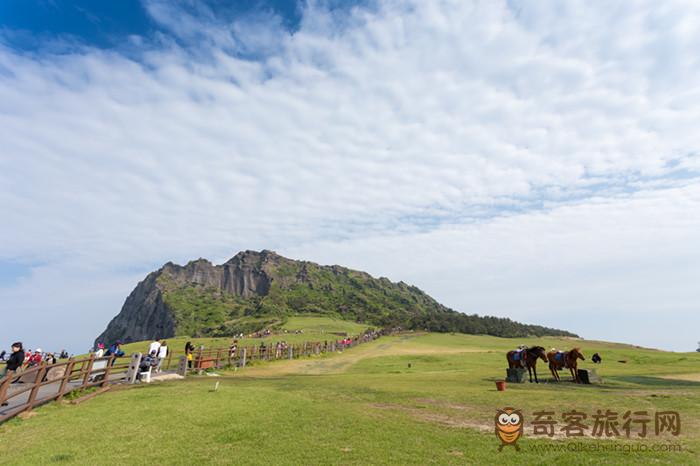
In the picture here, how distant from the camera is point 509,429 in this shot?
33.8ft

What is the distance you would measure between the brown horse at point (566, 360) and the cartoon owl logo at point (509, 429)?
50.0 ft

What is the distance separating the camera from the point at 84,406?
14367 mm

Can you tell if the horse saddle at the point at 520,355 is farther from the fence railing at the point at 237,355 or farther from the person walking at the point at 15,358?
the person walking at the point at 15,358

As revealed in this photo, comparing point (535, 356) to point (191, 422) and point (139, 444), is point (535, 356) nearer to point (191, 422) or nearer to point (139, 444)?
point (191, 422)

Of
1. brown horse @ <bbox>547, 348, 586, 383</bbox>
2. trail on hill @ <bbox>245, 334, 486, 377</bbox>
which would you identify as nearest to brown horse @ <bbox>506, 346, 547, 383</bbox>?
brown horse @ <bbox>547, 348, 586, 383</bbox>

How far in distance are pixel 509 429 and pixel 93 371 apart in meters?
16.8

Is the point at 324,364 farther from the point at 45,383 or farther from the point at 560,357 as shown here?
the point at 45,383

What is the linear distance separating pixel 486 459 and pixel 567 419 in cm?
495

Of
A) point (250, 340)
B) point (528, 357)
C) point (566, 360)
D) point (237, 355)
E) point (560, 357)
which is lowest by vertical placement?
point (250, 340)

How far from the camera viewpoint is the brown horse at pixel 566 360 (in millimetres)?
23562

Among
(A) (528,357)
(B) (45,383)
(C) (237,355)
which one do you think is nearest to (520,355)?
(A) (528,357)

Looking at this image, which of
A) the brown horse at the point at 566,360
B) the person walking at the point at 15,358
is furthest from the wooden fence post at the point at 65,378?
the brown horse at the point at 566,360

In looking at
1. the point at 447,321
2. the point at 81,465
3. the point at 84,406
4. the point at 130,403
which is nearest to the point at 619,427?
the point at 81,465

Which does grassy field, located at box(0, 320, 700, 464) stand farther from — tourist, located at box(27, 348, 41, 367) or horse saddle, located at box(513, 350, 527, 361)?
tourist, located at box(27, 348, 41, 367)
